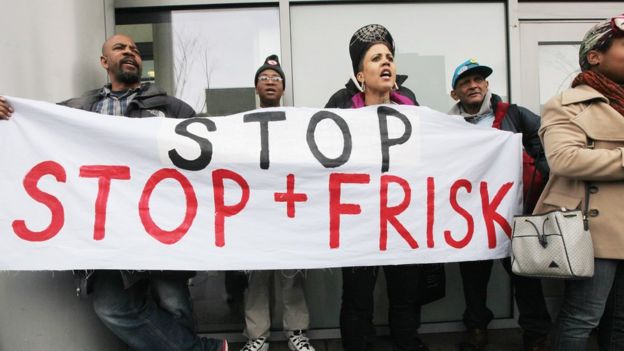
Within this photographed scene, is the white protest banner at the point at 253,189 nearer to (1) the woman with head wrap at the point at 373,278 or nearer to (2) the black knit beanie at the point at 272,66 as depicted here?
(1) the woman with head wrap at the point at 373,278

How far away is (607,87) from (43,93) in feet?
9.28

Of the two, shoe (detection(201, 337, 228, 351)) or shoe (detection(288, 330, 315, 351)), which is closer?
shoe (detection(201, 337, 228, 351))

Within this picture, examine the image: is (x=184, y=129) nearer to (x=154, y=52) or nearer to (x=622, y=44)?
(x=154, y=52)

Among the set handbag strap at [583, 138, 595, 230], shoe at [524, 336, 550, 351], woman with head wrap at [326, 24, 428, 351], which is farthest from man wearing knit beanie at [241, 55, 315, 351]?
handbag strap at [583, 138, 595, 230]

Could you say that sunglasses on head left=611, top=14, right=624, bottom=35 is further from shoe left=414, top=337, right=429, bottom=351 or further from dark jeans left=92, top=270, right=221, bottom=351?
dark jeans left=92, top=270, right=221, bottom=351

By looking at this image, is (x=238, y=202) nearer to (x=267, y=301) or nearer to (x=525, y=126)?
(x=267, y=301)

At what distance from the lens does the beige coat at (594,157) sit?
210 centimetres

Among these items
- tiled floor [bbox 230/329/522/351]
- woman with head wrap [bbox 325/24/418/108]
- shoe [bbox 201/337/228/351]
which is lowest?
tiled floor [bbox 230/329/522/351]

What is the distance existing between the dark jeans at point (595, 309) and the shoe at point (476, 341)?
93cm

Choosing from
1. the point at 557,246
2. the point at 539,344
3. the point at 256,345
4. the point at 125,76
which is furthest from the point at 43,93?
the point at 539,344

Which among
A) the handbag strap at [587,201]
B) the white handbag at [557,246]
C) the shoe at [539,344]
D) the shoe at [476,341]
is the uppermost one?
the handbag strap at [587,201]

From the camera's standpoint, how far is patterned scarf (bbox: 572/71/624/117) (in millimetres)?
2160

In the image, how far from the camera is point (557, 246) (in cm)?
213

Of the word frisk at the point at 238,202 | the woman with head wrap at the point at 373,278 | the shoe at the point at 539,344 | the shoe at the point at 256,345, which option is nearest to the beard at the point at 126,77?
the word frisk at the point at 238,202
